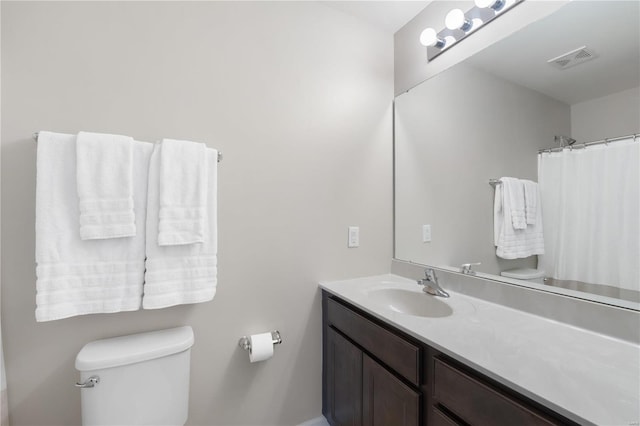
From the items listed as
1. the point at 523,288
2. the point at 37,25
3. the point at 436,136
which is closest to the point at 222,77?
the point at 37,25

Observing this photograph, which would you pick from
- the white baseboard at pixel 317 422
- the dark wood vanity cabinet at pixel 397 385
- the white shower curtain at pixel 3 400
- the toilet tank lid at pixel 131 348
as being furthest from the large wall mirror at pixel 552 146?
the white shower curtain at pixel 3 400

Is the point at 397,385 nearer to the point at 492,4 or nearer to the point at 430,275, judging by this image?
the point at 430,275

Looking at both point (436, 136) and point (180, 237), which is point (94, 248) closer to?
point (180, 237)

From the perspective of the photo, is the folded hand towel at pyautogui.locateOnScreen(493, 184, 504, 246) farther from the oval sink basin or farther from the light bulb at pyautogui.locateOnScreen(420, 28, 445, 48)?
the light bulb at pyautogui.locateOnScreen(420, 28, 445, 48)

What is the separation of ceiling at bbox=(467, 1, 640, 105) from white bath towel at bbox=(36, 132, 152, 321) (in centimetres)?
181

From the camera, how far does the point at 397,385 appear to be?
1.02 m

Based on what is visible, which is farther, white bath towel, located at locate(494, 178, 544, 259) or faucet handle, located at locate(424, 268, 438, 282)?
faucet handle, located at locate(424, 268, 438, 282)

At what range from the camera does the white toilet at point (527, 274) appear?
114cm

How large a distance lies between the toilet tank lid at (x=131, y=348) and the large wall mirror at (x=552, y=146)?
1.39 meters

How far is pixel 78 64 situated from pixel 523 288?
6.88ft

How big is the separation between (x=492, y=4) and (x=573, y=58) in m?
0.47

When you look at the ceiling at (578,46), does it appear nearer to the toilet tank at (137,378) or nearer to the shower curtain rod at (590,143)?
the shower curtain rod at (590,143)

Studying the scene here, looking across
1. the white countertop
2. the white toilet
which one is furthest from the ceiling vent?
the white countertop

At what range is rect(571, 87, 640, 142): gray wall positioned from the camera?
910 mm
